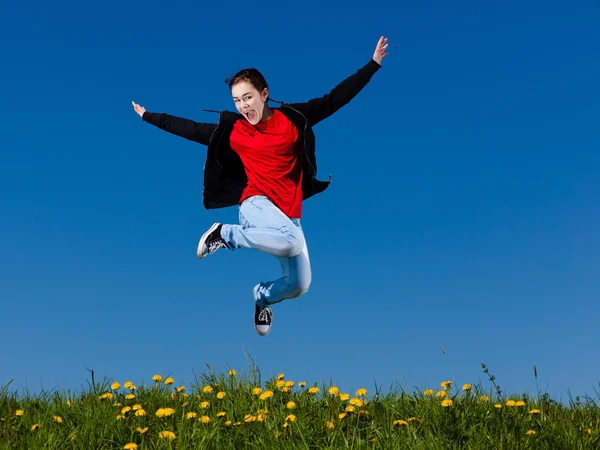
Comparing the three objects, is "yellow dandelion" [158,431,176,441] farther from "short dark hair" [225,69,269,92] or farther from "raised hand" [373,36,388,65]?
"raised hand" [373,36,388,65]

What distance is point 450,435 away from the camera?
6.16 m

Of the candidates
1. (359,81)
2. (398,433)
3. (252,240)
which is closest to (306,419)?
(398,433)

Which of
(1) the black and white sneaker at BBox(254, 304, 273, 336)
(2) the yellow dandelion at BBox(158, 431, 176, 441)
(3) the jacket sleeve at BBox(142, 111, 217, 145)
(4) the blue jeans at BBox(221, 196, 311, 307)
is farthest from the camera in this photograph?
(1) the black and white sneaker at BBox(254, 304, 273, 336)

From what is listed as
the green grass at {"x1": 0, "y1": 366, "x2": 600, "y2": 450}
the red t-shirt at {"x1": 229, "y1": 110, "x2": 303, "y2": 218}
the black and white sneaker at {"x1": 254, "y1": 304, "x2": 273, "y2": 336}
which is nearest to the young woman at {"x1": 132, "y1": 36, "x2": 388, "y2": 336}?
the red t-shirt at {"x1": 229, "y1": 110, "x2": 303, "y2": 218}

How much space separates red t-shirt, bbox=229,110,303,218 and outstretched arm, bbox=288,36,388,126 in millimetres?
356

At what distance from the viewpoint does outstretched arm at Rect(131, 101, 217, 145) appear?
27.6 ft

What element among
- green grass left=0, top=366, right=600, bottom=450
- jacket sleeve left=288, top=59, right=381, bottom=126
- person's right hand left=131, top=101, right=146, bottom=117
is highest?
person's right hand left=131, top=101, right=146, bottom=117

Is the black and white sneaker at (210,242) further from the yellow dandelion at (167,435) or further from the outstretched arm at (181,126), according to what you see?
the yellow dandelion at (167,435)

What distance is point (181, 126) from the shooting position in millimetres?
8570

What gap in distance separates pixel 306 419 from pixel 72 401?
9.69ft

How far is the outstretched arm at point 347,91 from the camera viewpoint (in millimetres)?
8273

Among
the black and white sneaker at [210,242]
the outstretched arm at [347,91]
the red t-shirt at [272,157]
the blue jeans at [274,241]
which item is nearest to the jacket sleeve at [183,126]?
the red t-shirt at [272,157]

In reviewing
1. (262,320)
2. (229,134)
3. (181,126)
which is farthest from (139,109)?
(262,320)

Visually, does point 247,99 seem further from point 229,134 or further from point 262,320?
point 262,320
